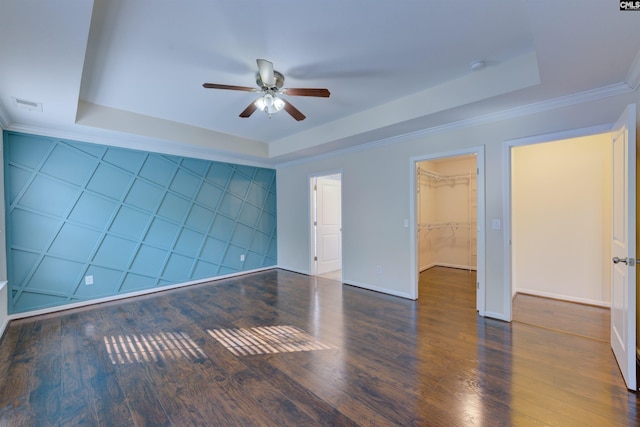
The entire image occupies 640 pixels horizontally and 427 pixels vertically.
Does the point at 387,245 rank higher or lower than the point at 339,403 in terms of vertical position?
higher

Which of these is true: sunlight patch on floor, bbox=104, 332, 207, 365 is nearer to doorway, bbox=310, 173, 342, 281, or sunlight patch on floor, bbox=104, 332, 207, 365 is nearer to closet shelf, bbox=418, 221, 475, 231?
doorway, bbox=310, 173, 342, 281

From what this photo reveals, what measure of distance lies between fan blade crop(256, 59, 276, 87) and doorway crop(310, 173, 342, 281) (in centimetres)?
290

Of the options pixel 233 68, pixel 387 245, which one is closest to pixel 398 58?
pixel 233 68

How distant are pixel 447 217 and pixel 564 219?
2447mm

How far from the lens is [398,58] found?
2.39m

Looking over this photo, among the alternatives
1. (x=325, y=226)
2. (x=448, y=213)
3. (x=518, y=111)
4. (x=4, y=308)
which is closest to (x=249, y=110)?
(x=518, y=111)

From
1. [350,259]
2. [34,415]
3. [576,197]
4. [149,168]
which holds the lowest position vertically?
[34,415]

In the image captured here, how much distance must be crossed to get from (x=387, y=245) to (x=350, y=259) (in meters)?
0.79

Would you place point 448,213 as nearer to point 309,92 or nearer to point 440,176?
point 440,176

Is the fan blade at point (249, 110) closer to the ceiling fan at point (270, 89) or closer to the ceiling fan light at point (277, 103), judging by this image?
the ceiling fan at point (270, 89)

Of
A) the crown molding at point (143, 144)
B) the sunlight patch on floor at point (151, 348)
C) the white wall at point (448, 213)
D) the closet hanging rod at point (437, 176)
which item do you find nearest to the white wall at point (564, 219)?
the white wall at point (448, 213)

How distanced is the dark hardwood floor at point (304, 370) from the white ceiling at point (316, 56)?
7.93ft

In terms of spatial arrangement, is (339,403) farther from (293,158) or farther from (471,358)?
(293,158)

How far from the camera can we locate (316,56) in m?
2.35
